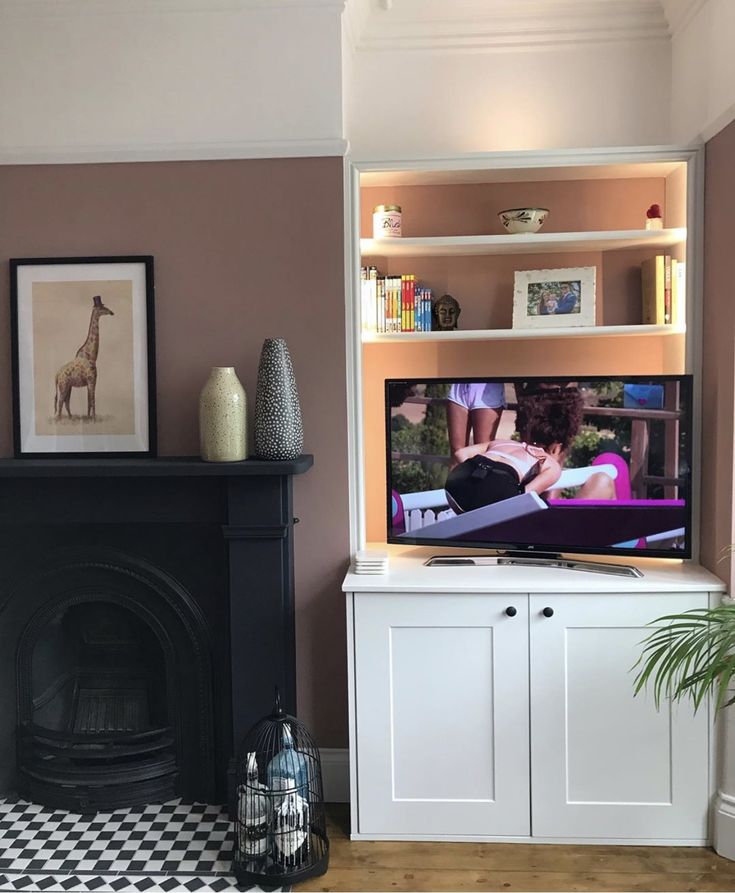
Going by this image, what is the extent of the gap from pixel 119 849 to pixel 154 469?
116 cm

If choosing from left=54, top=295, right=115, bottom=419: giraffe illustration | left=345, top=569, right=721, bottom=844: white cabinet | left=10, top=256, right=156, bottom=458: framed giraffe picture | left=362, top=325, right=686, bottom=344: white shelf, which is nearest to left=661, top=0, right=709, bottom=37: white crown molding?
left=362, top=325, right=686, bottom=344: white shelf

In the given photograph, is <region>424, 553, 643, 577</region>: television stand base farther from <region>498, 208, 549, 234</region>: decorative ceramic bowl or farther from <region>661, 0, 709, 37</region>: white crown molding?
<region>661, 0, 709, 37</region>: white crown molding

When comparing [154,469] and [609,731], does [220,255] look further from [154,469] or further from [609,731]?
[609,731]

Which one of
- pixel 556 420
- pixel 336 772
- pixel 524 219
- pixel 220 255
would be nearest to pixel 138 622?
pixel 336 772

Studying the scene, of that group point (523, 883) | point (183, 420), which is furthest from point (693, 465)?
point (183, 420)

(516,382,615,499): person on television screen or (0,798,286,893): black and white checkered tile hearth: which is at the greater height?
(516,382,615,499): person on television screen

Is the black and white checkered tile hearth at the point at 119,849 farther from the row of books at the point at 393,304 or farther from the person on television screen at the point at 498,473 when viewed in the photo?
the row of books at the point at 393,304

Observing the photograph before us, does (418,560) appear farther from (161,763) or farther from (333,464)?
(161,763)

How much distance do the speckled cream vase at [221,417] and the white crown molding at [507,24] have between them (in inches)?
52.9

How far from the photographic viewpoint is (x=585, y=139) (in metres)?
3.03

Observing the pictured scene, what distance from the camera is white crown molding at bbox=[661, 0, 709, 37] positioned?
2729mm

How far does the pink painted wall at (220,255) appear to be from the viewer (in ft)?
9.25

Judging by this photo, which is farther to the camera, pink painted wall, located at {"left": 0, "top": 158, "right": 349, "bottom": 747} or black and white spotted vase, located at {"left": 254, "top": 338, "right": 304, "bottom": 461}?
pink painted wall, located at {"left": 0, "top": 158, "right": 349, "bottom": 747}

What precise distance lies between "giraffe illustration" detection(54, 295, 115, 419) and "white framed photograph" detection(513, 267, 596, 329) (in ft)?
4.46
